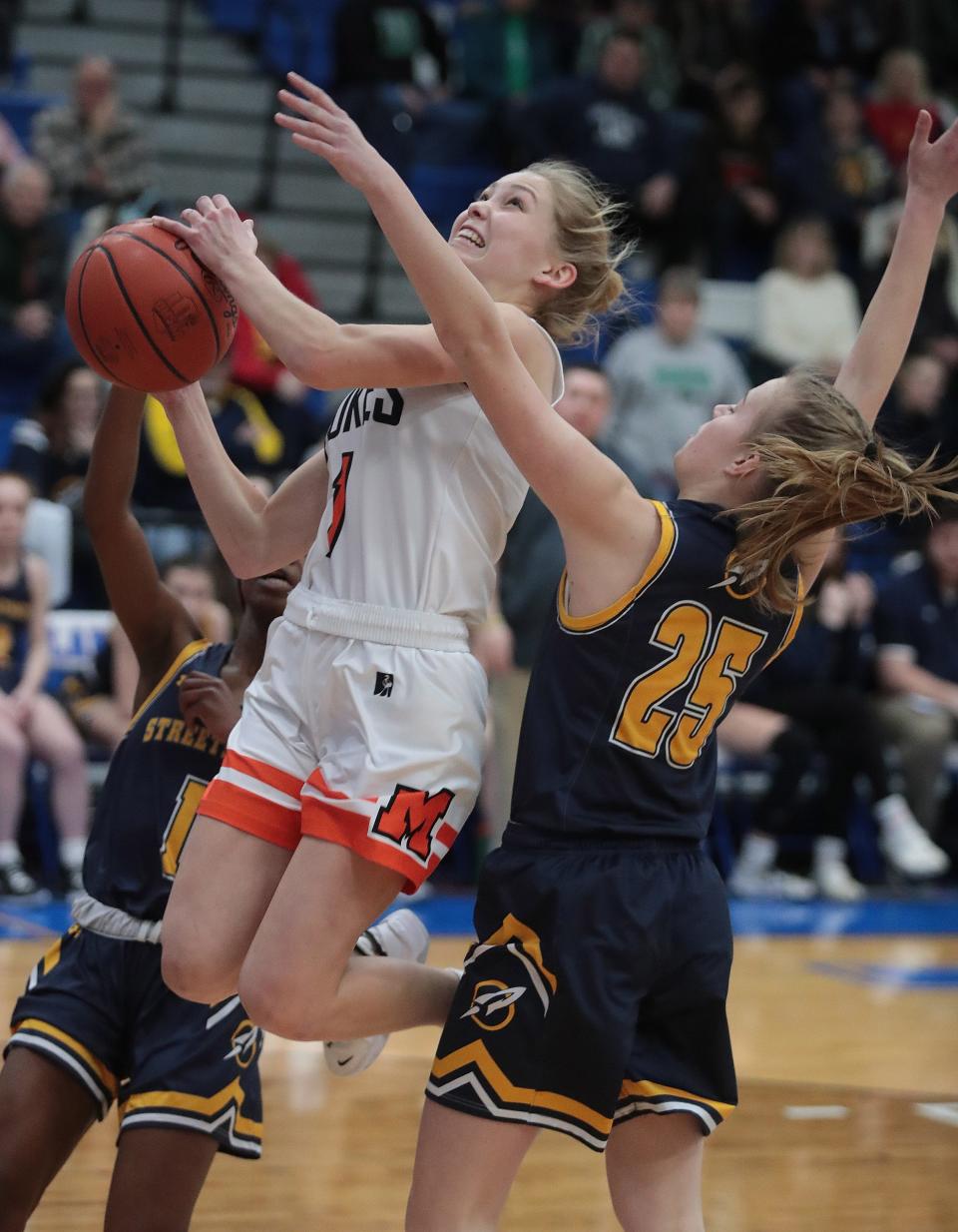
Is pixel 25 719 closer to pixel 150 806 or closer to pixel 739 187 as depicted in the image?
pixel 150 806

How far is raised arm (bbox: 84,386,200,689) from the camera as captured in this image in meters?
3.46

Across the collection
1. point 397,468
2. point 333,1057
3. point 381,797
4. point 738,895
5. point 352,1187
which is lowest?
point 738,895

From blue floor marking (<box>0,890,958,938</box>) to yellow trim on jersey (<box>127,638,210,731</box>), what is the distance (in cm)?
367

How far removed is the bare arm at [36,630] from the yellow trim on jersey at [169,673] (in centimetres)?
406

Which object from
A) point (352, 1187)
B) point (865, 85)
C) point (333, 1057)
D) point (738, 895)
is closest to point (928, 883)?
point (738, 895)

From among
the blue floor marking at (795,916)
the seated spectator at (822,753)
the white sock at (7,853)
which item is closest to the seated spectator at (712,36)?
the seated spectator at (822,753)

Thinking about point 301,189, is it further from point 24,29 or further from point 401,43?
point 24,29

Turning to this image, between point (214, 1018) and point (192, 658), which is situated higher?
point (192, 658)

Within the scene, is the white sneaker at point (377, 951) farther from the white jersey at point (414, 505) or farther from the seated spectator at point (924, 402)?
the seated spectator at point (924, 402)

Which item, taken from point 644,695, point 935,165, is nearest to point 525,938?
point 644,695

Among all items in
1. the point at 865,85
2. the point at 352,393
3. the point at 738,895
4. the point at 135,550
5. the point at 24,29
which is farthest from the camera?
the point at 865,85

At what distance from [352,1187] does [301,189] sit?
908 cm

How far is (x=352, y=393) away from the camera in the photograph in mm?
3244

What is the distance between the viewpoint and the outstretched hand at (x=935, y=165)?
10.6 feet
